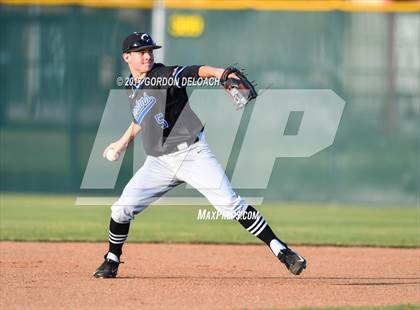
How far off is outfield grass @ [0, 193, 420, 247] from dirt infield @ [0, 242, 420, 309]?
0.64m

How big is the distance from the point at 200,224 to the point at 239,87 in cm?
642

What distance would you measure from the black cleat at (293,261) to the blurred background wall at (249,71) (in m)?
8.75

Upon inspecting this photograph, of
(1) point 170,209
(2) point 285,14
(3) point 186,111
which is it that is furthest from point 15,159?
(3) point 186,111

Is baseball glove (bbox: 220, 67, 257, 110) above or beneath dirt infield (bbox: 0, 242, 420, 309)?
above

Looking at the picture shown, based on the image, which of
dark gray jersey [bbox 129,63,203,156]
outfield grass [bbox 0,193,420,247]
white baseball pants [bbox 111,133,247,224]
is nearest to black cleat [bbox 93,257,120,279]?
white baseball pants [bbox 111,133,247,224]

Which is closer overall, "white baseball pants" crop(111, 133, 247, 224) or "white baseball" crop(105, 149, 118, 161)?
"white baseball pants" crop(111, 133, 247, 224)

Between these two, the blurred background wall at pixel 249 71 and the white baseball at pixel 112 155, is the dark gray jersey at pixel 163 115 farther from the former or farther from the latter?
the blurred background wall at pixel 249 71

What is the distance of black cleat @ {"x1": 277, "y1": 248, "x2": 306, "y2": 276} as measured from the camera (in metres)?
7.42

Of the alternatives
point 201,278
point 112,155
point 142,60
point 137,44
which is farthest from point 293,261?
point 137,44

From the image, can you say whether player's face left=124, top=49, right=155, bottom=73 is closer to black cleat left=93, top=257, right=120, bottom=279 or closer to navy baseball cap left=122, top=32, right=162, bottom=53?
navy baseball cap left=122, top=32, right=162, bottom=53

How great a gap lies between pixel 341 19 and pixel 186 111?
9356mm

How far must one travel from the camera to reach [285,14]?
1656cm

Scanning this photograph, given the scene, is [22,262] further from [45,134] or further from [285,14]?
[285,14]

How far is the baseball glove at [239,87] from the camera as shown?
7.08 metres
